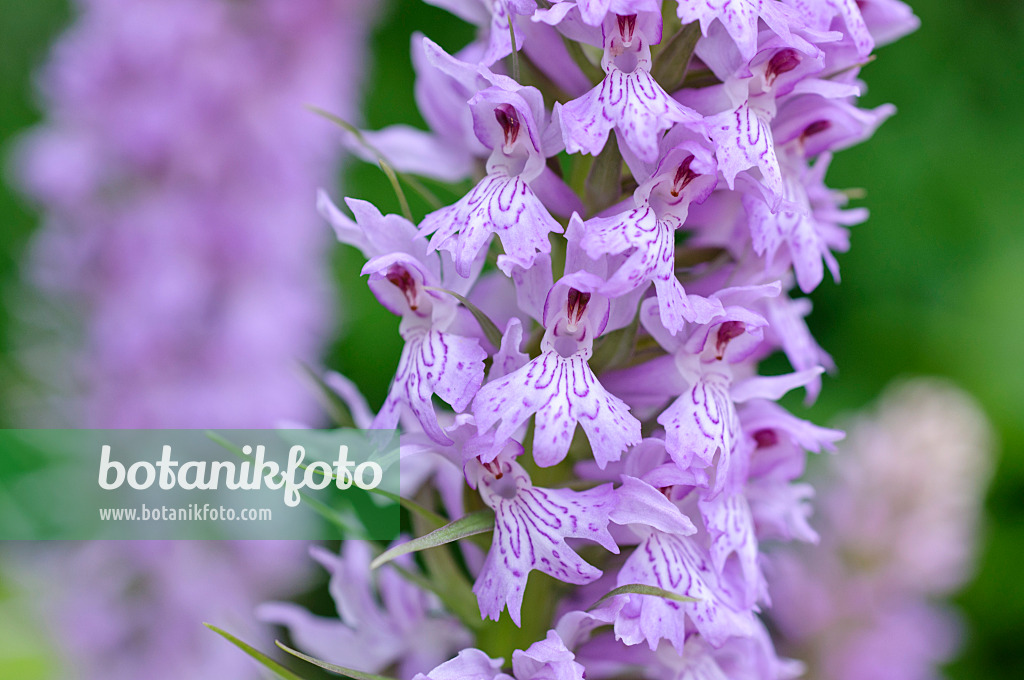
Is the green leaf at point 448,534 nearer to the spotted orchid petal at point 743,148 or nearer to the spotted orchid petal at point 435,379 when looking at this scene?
the spotted orchid petal at point 435,379

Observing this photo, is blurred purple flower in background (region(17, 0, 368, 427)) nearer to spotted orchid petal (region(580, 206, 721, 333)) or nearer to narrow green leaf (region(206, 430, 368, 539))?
narrow green leaf (region(206, 430, 368, 539))

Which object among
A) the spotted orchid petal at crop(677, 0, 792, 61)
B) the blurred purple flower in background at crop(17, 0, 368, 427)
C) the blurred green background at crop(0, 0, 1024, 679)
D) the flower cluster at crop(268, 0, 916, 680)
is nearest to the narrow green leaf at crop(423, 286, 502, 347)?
the flower cluster at crop(268, 0, 916, 680)

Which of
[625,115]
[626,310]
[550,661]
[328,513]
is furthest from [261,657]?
[625,115]

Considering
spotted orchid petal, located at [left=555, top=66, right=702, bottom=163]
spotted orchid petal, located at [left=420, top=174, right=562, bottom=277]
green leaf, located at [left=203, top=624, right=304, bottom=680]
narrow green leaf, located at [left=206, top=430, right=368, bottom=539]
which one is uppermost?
spotted orchid petal, located at [left=555, top=66, right=702, bottom=163]

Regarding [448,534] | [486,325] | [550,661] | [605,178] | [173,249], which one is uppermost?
[173,249]

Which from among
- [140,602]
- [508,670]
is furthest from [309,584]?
[508,670]

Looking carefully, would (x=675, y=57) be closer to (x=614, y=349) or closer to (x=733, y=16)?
(x=733, y=16)
